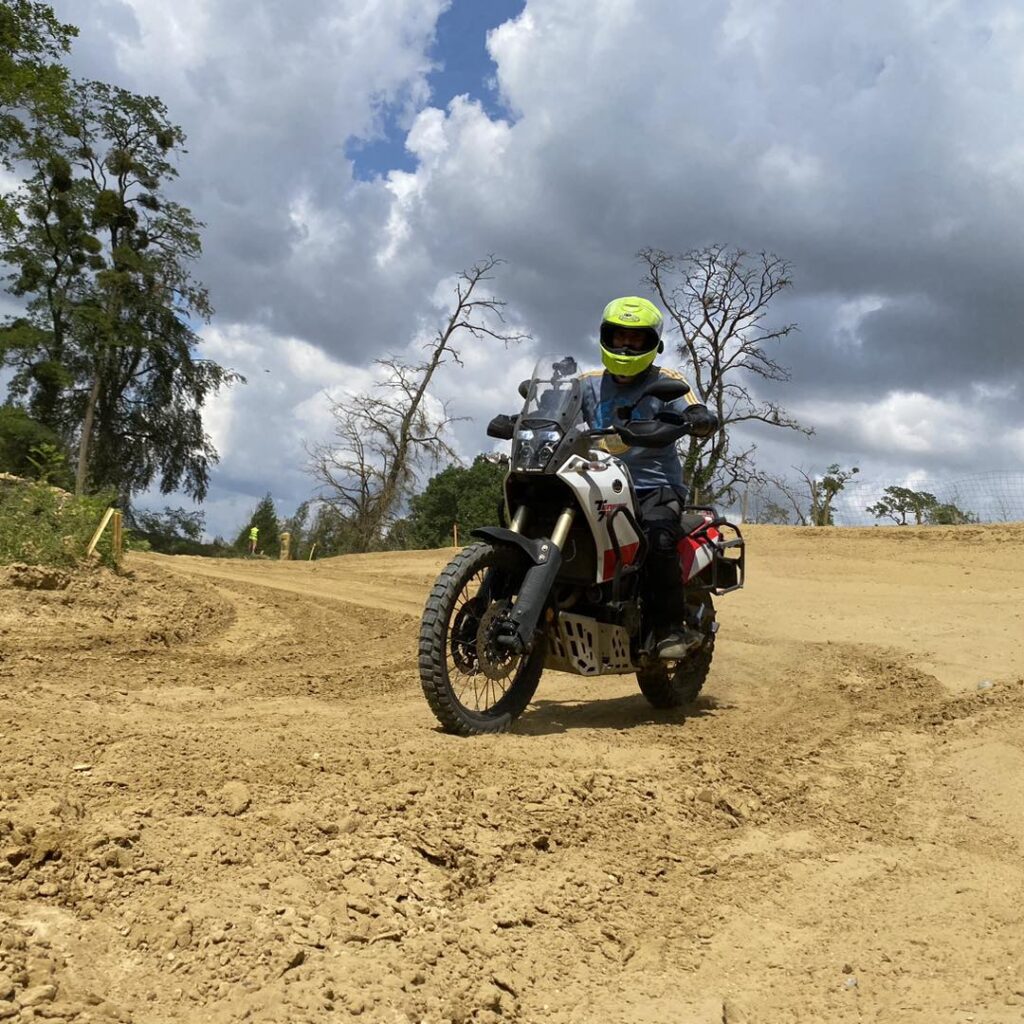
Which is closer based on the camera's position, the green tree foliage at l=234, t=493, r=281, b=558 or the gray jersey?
the gray jersey

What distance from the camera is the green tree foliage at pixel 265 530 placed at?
56.2 meters

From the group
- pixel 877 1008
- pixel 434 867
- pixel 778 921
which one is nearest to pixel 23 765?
pixel 434 867

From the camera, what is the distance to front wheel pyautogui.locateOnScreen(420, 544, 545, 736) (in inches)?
175

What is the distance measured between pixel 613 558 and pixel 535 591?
2.38 feet

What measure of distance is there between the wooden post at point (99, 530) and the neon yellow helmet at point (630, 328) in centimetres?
652

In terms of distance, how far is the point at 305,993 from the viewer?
85.2 inches

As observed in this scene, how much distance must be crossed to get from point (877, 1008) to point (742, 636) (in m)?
7.63

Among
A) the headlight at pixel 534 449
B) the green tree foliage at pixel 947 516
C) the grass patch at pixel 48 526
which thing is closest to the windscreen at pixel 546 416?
the headlight at pixel 534 449

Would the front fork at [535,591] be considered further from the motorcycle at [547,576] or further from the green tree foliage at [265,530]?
the green tree foliage at [265,530]

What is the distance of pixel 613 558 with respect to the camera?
518 centimetres

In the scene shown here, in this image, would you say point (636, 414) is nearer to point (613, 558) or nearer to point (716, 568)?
point (613, 558)

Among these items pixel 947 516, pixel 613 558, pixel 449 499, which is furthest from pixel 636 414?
pixel 449 499

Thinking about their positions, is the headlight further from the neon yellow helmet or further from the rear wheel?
the rear wheel

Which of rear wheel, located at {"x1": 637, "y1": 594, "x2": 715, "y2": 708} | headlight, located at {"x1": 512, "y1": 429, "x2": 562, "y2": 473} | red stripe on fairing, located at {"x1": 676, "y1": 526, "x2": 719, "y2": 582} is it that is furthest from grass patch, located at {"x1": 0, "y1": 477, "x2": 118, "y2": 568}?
red stripe on fairing, located at {"x1": 676, "y1": 526, "x2": 719, "y2": 582}
